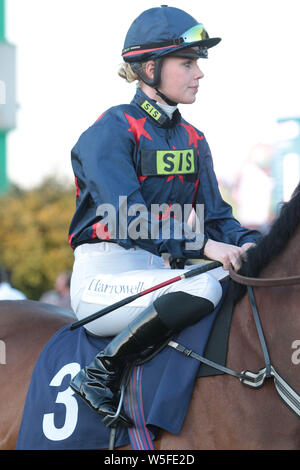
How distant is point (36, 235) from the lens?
1164 inches

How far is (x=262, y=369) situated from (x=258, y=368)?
1.3 inches

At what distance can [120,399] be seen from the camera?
2.76 metres

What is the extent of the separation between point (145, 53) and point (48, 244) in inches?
1046

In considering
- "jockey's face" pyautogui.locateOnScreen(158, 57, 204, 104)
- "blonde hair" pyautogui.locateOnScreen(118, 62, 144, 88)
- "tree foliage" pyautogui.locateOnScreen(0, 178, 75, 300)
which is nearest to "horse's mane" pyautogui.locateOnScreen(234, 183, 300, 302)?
"jockey's face" pyautogui.locateOnScreen(158, 57, 204, 104)

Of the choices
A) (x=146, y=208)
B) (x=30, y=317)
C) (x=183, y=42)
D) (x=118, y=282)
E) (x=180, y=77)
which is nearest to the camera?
(x=146, y=208)

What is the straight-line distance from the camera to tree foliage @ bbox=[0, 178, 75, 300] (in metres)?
27.9

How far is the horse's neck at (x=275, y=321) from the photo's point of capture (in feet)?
8.46

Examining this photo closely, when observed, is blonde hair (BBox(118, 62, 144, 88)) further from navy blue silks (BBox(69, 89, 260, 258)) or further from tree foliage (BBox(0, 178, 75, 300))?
tree foliage (BBox(0, 178, 75, 300))

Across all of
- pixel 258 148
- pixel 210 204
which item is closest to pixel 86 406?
pixel 210 204

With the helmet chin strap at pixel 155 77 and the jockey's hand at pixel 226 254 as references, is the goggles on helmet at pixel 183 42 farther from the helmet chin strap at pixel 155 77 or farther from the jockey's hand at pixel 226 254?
the jockey's hand at pixel 226 254

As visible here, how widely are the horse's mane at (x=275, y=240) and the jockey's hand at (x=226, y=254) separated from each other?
1.4 inches

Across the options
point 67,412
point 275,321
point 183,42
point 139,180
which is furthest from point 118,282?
point 183,42

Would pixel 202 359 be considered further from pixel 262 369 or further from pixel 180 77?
pixel 180 77

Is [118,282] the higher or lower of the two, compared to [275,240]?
lower
